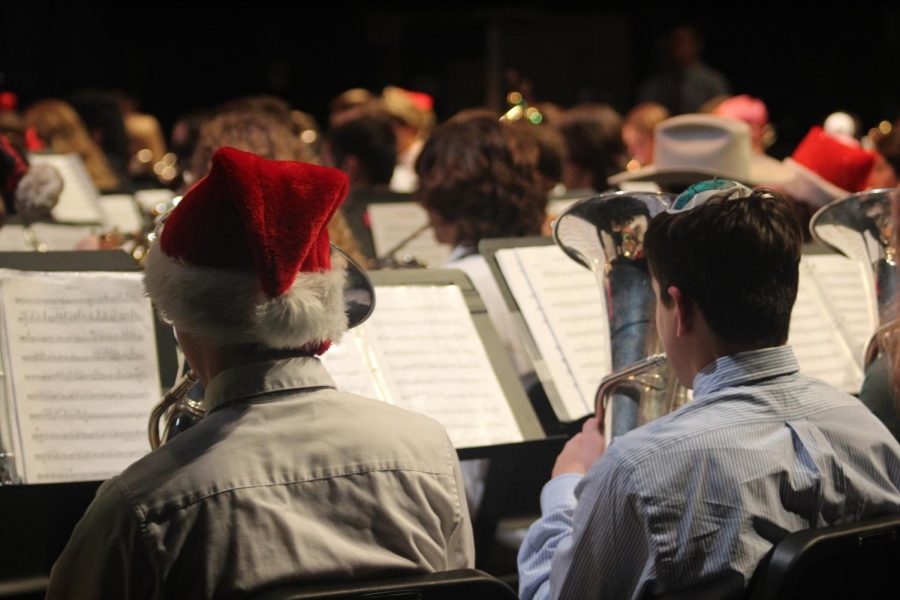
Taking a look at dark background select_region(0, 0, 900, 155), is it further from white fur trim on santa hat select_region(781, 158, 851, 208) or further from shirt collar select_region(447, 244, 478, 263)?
shirt collar select_region(447, 244, 478, 263)

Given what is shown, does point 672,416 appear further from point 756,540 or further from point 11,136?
point 11,136

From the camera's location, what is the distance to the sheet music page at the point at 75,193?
4.52 m

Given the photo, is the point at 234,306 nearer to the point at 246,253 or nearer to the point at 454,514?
the point at 246,253

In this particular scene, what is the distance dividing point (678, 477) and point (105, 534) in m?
0.69

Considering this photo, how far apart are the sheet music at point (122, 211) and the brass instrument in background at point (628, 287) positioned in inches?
122

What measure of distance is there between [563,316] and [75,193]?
2686mm

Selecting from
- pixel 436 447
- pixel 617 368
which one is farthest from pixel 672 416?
pixel 617 368

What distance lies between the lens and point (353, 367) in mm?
2312

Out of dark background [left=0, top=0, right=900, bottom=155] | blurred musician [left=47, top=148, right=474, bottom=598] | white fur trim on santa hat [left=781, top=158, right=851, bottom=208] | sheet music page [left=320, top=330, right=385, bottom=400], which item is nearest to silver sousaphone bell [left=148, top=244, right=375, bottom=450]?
blurred musician [left=47, top=148, right=474, bottom=598]

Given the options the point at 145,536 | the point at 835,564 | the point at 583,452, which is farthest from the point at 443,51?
the point at 145,536

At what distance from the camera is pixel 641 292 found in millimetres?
2080

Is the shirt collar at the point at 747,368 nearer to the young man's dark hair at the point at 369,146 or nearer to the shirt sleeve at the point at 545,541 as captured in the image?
the shirt sleeve at the point at 545,541

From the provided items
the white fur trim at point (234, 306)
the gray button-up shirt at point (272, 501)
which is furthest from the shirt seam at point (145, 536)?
the white fur trim at point (234, 306)

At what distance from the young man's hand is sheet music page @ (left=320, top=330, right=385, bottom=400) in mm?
442
